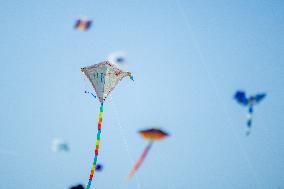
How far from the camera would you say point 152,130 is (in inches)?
346

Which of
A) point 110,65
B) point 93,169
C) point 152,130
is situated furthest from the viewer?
point 152,130

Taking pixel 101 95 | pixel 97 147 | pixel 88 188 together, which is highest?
pixel 101 95

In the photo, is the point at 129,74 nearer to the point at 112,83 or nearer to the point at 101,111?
the point at 112,83

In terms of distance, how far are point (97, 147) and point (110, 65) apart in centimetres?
176

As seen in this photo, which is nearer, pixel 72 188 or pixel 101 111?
pixel 101 111

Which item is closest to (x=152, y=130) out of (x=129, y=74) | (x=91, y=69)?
(x=129, y=74)

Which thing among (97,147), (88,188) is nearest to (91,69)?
(97,147)

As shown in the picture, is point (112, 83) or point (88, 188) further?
point (112, 83)

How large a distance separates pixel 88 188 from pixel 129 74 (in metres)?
2.61

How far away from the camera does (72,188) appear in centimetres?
889

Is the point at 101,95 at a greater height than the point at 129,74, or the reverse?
the point at 129,74

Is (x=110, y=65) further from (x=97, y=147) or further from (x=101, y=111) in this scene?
(x=97, y=147)

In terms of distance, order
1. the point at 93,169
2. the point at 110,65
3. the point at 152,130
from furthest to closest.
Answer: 1. the point at 152,130
2. the point at 110,65
3. the point at 93,169

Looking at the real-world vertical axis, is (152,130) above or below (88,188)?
above
